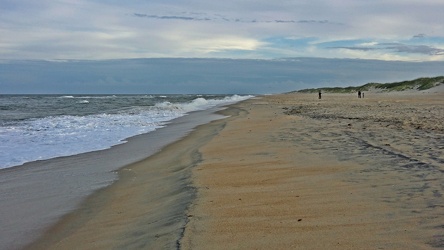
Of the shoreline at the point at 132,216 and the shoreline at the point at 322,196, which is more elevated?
the shoreline at the point at 322,196

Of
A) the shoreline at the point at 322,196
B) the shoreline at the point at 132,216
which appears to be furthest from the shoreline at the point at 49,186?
the shoreline at the point at 322,196

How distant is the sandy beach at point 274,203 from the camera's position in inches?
166

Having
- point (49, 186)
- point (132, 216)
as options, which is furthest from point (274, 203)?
point (49, 186)

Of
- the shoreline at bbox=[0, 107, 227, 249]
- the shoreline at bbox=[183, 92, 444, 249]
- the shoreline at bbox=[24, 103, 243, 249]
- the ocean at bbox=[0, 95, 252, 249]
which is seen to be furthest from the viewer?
the ocean at bbox=[0, 95, 252, 249]

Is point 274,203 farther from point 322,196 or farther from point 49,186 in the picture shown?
point 49,186

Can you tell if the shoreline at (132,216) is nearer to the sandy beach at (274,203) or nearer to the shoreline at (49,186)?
the sandy beach at (274,203)

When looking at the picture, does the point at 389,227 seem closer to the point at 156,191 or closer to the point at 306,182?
the point at 306,182

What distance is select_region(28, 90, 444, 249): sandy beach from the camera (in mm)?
4219

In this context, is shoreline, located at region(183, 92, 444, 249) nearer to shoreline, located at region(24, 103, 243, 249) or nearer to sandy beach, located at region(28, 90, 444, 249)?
sandy beach, located at region(28, 90, 444, 249)

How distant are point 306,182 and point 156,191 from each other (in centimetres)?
227

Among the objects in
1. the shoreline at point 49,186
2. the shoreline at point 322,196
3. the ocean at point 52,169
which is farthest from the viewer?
the ocean at point 52,169

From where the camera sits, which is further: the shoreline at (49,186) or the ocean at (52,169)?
the ocean at (52,169)

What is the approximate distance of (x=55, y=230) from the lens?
5254mm

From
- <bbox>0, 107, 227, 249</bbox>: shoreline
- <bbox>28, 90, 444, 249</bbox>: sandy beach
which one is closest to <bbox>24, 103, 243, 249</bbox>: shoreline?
<bbox>28, 90, 444, 249</bbox>: sandy beach
